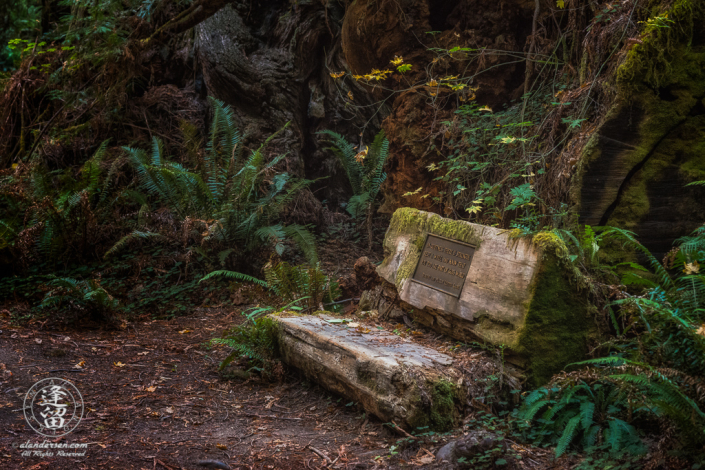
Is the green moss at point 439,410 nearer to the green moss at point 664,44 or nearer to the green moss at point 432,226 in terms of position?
the green moss at point 432,226

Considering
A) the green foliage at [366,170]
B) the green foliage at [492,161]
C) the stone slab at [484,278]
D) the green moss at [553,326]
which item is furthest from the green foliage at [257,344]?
the green foliage at [366,170]

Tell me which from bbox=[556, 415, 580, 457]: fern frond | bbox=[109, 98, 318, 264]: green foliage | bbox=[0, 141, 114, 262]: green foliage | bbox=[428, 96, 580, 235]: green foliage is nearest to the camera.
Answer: bbox=[556, 415, 580, 457]: fern frond


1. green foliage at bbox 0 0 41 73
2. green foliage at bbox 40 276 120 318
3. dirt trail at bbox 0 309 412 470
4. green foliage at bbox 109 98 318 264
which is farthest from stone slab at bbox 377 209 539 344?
green foliage at bbox 0 0 41 73

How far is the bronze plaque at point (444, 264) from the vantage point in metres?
3.75

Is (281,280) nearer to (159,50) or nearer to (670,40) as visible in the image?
(670,40)

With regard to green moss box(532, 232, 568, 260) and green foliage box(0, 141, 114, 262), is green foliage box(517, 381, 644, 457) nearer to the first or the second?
green moss box(532, 232, 568, 260)

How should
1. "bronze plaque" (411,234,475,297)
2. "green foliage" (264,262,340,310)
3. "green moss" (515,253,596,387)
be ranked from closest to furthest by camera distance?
"green moss" (515,253,596,387), "bronze plaque" (411,234,475,297), "green foliage" (264,262,340,310)

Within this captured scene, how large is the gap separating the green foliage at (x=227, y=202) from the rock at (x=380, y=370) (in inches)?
84.4

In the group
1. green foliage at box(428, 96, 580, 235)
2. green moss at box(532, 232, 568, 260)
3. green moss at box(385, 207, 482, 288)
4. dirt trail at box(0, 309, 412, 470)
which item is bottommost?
dirt trail at box(0, 309, 412, 470)

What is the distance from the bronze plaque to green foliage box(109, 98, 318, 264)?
2.07m

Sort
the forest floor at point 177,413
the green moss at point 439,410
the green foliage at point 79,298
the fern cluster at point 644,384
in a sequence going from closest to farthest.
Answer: the fern cluster at point 644,384 < the forest floor at point 177,413 < the green moss at point 439,410 < the green foliage at point 79,298

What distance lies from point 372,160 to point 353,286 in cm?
242

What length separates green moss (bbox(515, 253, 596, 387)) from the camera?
3215mm

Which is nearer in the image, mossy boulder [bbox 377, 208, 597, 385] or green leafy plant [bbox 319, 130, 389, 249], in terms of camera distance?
mossy boulder [bbox 377, 208, 597, 385]
